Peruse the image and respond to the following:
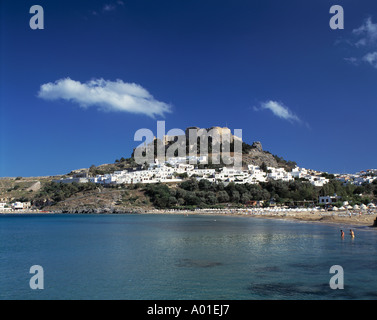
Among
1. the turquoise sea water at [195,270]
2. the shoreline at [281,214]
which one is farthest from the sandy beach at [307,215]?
the turquoise sea water at [195,270]

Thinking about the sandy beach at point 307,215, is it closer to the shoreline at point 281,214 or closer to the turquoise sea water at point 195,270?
the shoreline at point 281,214

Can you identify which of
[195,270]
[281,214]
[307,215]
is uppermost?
[195,270]

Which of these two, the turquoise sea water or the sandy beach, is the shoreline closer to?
the sandy beach

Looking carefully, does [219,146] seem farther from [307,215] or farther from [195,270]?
[195,270]

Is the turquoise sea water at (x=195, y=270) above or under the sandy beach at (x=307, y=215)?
above

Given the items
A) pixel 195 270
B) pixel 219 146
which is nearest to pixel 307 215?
pixel 195 270

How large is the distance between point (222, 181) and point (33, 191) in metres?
58.5

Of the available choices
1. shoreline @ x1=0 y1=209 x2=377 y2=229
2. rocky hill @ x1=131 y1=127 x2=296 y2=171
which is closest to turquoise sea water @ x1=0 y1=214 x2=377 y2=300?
shoreline @ x1=0 y1=209 x2=377 y2=229

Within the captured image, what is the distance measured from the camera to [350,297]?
10.5 m

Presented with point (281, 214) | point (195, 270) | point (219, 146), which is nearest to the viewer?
point (195, 270)

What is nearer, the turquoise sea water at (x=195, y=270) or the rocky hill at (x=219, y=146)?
the turquoise sea water at (x=195, y=270)

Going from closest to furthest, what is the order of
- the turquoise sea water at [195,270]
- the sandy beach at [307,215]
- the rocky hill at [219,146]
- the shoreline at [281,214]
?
the turquoise sea water at [195,270], the sandy beach at [307,215], the shoreline at [281,214], the rocky hill at [219,146]
